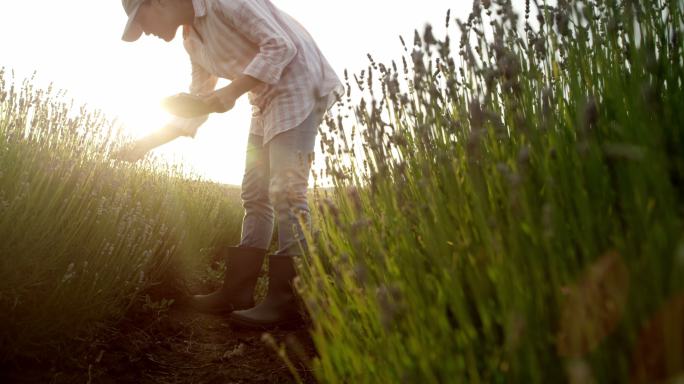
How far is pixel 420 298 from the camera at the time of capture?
106 cm

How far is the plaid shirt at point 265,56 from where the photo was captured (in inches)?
113

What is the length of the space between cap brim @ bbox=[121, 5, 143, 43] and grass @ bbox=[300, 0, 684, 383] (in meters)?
2.00

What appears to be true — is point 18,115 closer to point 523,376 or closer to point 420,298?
point 420,298

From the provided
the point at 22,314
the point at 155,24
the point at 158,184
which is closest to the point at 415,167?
the point at 22,314

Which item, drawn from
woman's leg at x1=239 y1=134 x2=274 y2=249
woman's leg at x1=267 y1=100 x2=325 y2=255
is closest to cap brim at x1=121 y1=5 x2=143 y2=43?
woman's leg at x1=239 y1=134 x2=274 y2=249

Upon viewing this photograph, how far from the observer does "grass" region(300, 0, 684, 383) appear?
70 cm

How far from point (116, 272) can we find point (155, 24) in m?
1.56

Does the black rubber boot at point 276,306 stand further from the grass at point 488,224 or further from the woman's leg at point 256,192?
the grass at point 488,224

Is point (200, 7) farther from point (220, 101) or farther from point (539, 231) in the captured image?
point (539, 231)

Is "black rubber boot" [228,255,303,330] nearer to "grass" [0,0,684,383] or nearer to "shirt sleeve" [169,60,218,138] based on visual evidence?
"grass" [0,0,684,383]

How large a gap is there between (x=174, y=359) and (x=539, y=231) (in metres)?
2.29

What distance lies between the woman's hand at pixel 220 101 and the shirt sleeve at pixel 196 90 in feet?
2.23

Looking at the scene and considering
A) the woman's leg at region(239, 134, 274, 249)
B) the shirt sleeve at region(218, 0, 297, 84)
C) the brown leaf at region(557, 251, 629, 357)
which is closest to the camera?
the brown leaf at region(557, 251, 629, 357)

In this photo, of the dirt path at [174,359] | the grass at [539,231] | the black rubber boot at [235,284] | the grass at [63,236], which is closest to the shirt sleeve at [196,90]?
the grass at [63,236]
